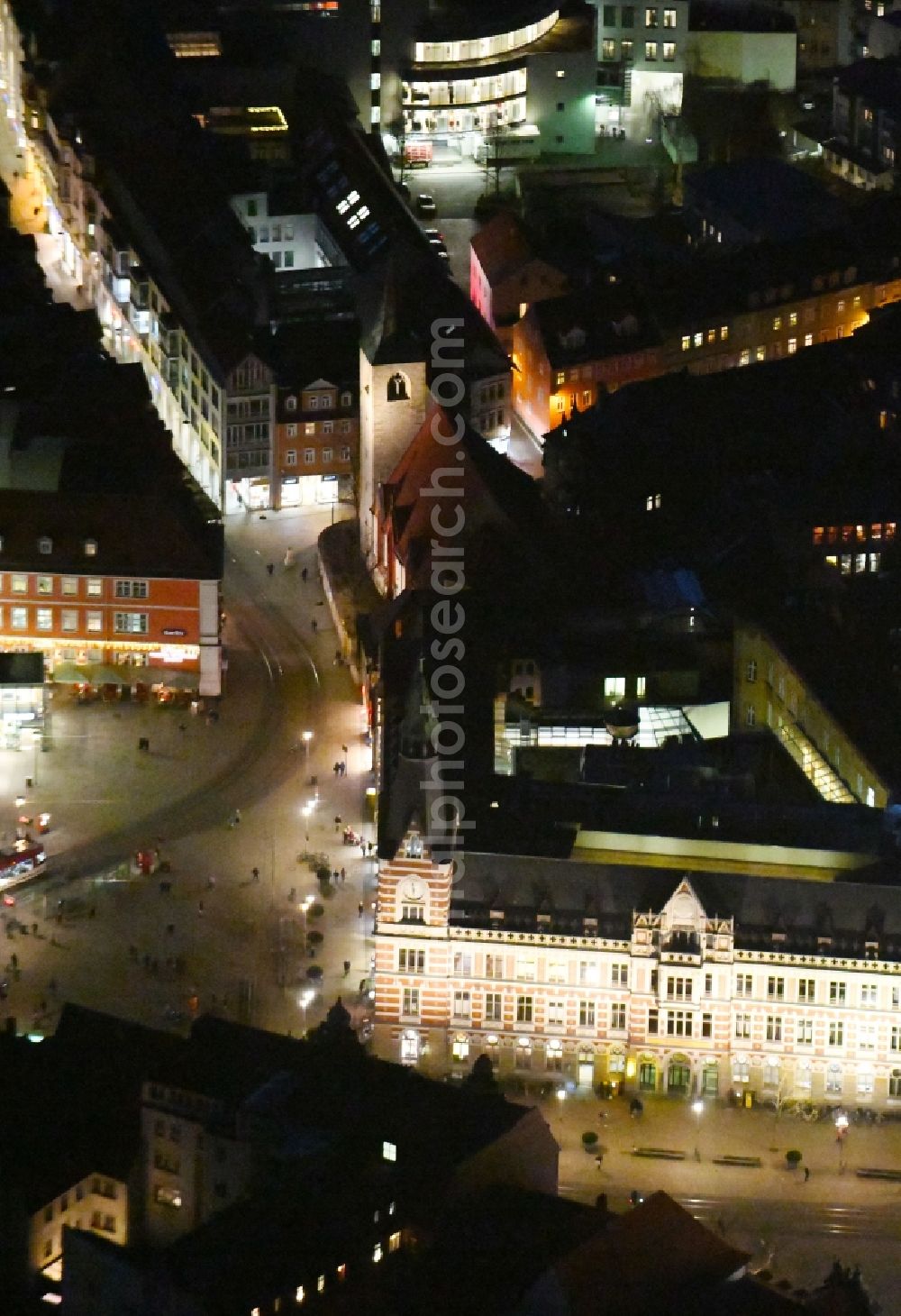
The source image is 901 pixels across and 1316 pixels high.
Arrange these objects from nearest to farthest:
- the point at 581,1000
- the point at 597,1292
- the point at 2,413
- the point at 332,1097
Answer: the point at 597,1292, the point at 332,1097, the point at 581,1000, the point at 2,413

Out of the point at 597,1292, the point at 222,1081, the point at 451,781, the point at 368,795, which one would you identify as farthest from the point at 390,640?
the point at 597,1292

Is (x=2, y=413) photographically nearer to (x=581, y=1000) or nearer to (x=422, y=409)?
(x=422, y=409)

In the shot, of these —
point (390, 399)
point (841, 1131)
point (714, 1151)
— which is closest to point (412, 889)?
point (714, 1151)

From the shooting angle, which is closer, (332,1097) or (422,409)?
(332,1097)

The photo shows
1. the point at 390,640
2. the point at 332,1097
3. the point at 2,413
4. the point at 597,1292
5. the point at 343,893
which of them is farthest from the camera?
the point at 2,413

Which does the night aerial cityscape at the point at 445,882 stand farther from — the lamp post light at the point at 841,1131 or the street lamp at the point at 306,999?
the street lamp at the point at 306,999

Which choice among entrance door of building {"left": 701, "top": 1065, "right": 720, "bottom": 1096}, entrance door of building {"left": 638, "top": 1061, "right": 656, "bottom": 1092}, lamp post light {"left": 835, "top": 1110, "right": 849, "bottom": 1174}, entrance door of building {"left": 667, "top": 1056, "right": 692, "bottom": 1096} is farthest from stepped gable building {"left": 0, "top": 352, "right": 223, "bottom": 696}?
lamp post light {"left": 835, "top": 1110, "right": 849, "bottom": 1174}
